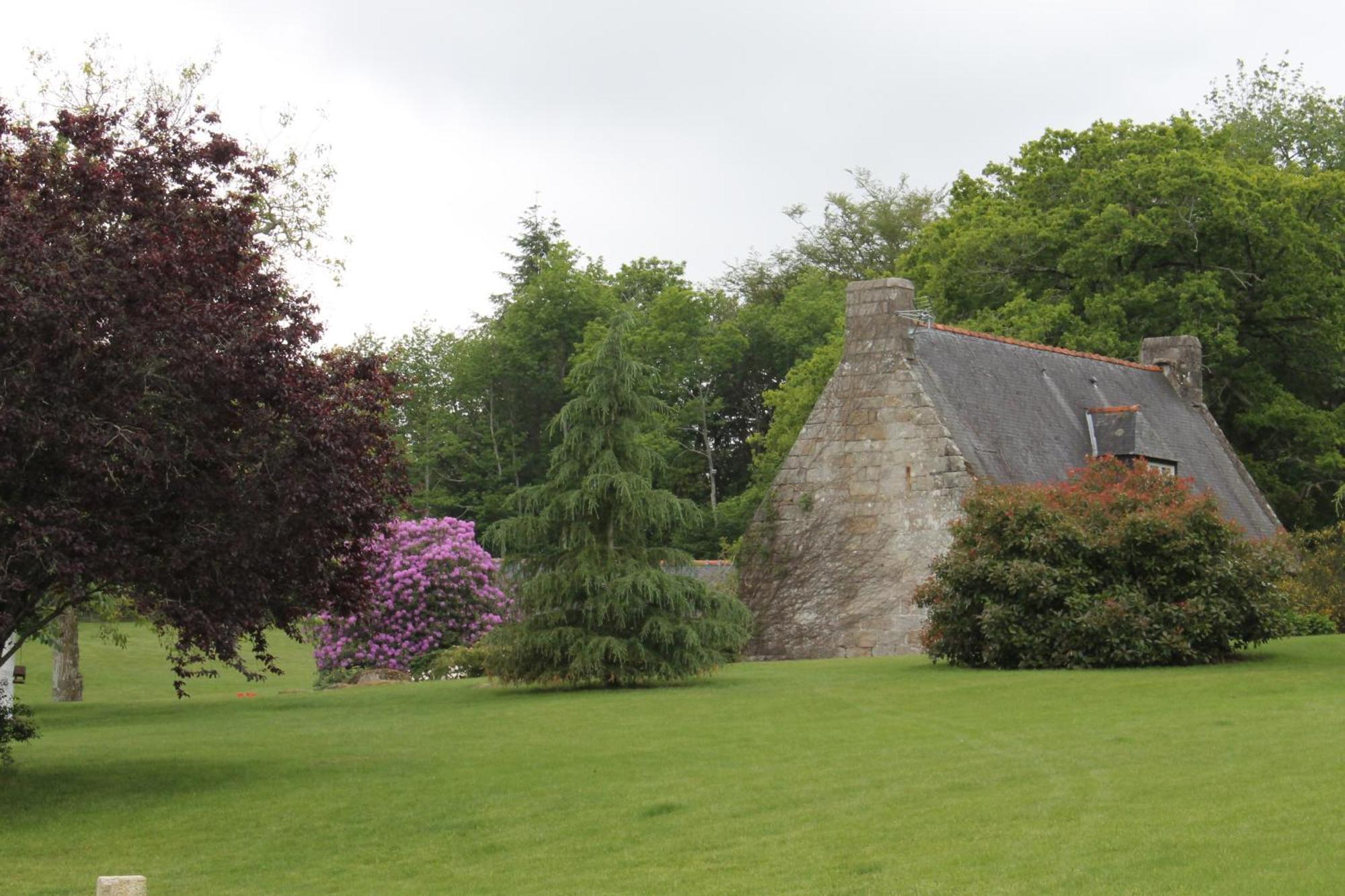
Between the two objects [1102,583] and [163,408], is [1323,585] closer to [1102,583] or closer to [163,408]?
[1102,583]

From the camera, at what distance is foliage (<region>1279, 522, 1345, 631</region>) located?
94.9 feet

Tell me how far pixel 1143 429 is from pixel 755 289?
126ft

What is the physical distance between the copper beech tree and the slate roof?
16.6 meters

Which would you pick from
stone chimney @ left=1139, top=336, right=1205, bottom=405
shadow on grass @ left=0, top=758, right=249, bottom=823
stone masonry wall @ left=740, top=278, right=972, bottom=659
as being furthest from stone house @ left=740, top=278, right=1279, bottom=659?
shadow on grass @ left=0, top=758, right=249, bottom=823

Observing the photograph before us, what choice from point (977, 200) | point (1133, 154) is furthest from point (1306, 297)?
point (977, 200)

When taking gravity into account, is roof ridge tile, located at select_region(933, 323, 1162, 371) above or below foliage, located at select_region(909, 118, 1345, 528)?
below

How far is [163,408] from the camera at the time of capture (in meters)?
13.3

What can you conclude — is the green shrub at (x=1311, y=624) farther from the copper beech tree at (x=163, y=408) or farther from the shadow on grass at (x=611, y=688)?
the copper beech tree at (x=163, y=408)

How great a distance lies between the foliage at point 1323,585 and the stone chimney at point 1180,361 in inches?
328

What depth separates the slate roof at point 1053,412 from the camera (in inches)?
1169

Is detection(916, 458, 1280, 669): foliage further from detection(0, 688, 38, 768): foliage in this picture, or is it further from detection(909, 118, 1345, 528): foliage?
detection(909, 118, 1345, 528): foliage

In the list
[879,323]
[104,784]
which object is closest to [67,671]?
[879,323]

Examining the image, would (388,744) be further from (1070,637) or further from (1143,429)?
(1143,429)

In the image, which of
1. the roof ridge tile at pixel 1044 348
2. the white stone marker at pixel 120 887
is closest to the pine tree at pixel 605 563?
the roof ridge tile at pixel 1044 348
